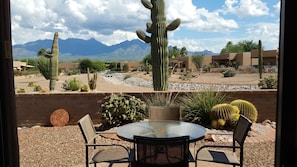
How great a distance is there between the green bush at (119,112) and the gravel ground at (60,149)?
0.57 meters

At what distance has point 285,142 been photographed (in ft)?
5.16

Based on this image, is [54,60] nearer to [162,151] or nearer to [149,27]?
[149,27]

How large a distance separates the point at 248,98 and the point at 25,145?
4.60 metres

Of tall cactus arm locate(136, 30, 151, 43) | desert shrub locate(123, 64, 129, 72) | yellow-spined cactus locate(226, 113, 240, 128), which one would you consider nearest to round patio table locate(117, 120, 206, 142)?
yellow-spined cactus locate(226, 113, 240, 128)

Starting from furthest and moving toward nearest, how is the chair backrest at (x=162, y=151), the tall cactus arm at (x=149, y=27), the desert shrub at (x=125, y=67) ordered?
the desert shrub at (x=125, y=67) < the tall cactus arm at (x=149, y=27) < the chair backrest at (x=162, y=151)

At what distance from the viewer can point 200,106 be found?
5.61 meters

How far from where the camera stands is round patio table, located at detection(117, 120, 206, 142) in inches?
101

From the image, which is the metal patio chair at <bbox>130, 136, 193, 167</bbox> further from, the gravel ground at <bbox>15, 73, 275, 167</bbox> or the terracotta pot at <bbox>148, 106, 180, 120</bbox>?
the gravel ground at <bbox>15, 73, 275, 167</bbox>

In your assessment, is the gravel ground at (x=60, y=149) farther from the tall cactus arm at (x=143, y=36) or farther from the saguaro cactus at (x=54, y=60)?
the saguaro cactus at (x=54, y=60)

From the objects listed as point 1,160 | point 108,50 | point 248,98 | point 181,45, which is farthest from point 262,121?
point 108,50

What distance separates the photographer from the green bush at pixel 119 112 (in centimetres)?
543

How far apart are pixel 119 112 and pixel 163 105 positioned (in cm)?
88

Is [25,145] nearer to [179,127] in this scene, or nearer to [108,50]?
[179,127]

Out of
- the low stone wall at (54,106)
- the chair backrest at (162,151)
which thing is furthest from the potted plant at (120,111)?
the chair backrest at (162,151)
